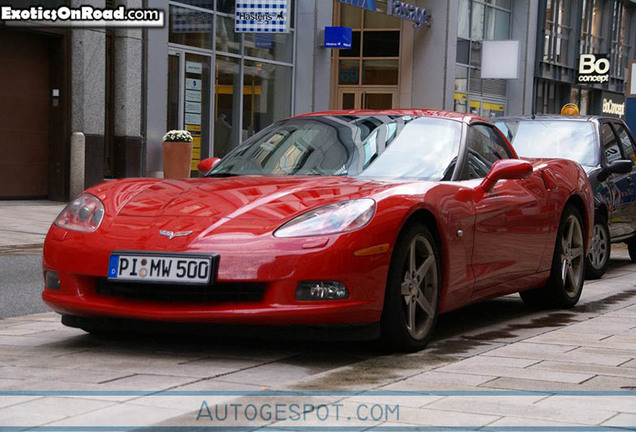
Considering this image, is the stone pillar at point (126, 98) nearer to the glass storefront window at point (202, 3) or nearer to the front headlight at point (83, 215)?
the glass storefront window at point (202, 3)

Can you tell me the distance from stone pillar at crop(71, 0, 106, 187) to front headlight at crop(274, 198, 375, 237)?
14.5m

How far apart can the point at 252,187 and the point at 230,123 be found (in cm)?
1808

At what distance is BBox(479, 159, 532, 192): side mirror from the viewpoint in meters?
6.72

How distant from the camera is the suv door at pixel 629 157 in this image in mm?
11555

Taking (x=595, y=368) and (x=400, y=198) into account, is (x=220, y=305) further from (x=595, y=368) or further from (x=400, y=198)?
(x=595, y=368)

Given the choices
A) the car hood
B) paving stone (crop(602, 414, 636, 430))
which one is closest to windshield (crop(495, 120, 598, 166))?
the car hood

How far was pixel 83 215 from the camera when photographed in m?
5.82

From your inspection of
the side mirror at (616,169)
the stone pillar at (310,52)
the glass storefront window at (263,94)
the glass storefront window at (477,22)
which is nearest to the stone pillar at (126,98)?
the glass storefront window at (263,94)

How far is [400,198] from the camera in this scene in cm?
575

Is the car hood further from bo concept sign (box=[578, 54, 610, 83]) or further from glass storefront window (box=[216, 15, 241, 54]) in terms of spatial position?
bo concept sign (box=[578, 54, 610, 83])

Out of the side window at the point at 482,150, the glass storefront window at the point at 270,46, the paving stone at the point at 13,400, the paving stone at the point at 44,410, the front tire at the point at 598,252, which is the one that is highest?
the glass storefront window at the point at 270,46

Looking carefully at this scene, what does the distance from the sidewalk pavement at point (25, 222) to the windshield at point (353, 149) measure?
6.33 metres

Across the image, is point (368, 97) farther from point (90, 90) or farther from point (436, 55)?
point (90, 90)

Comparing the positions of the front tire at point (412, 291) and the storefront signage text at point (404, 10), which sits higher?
the storefront signage text at point (404, 10)
